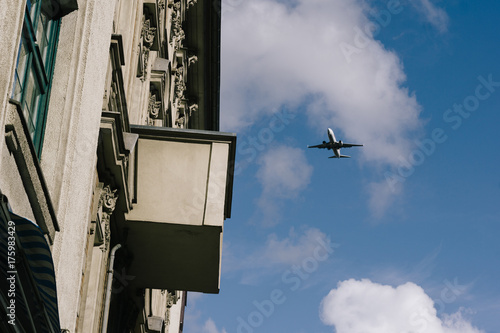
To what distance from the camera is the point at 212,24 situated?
109 feet

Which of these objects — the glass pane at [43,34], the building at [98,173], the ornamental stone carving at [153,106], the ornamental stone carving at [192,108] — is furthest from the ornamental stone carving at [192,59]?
the glass pane at [43,34]

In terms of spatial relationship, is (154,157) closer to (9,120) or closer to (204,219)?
(204,219)


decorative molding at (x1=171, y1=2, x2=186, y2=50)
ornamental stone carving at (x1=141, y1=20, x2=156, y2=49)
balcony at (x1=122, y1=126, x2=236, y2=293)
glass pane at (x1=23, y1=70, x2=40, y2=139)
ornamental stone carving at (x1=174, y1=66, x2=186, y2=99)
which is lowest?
glass pane at (x1=23, y1=70, x2=40, y2=139)

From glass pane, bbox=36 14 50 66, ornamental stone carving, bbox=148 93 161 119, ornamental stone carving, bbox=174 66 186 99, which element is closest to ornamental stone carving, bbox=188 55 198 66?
ornamental stone carving, bbox=174 66 186 99

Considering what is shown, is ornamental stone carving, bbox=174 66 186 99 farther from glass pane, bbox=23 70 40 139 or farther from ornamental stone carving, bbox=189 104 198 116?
glass pane, bbox=23 70 40 139

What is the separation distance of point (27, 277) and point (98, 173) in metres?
7.24

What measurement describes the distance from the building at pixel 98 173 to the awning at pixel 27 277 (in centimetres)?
1

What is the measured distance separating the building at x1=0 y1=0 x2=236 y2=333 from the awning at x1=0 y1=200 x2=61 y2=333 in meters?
0.01

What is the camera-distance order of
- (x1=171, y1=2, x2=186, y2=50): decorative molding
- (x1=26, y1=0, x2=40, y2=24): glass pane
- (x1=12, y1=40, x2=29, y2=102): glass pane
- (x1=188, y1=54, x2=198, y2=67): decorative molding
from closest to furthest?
(x1=12, y1=40, x2=29, y2=102): glass pane → (x1=26, y1=0, x2=40, y2=24): glass pane → (x1=171, y1=2, x2=186, y2=50): decorative molding → (x1=188, y1=54, x2=198, y2=67): decorative molding

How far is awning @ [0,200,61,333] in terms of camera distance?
7422mm

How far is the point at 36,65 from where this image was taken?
10.5m

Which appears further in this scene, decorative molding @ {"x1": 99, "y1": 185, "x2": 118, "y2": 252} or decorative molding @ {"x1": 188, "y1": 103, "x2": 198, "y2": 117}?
decorative molding @ {"x1": 188, "y1": 103, "x2": 198, "y2": 117}

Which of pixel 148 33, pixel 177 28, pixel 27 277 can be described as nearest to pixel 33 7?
pixel 27 277

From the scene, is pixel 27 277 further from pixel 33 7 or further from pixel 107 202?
pixel 107 202
